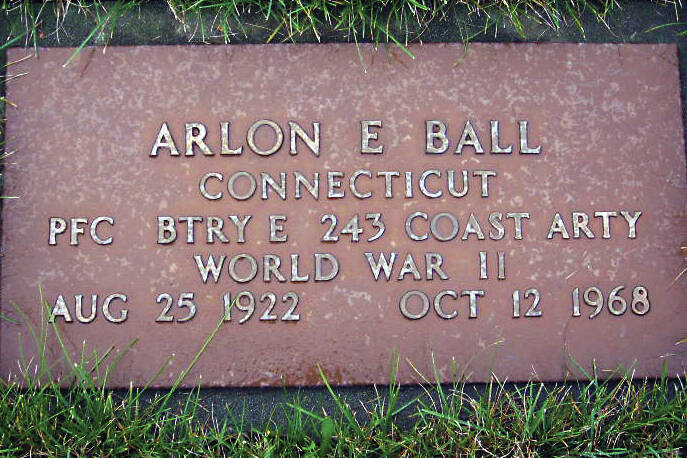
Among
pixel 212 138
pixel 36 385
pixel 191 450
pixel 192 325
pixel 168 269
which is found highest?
pixel 212 138

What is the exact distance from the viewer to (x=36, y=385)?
192cm

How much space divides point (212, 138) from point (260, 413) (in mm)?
823

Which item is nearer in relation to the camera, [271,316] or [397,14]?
[271,316]

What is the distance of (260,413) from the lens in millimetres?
1982

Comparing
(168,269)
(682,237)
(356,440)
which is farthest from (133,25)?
(682,237)

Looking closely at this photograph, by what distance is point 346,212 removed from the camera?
1.99 metres

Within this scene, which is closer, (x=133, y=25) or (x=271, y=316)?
(x=271, y=316)

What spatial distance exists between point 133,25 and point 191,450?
4.24 feet

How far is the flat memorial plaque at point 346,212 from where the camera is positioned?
76.9 inches

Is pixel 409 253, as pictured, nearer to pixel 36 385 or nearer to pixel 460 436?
pixel 460 436

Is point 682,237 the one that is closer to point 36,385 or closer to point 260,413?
point 260,413

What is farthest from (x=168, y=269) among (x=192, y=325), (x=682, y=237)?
(x=682, y=237)

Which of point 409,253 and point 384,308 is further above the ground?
point 409,253

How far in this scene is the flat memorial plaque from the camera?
1952mm
